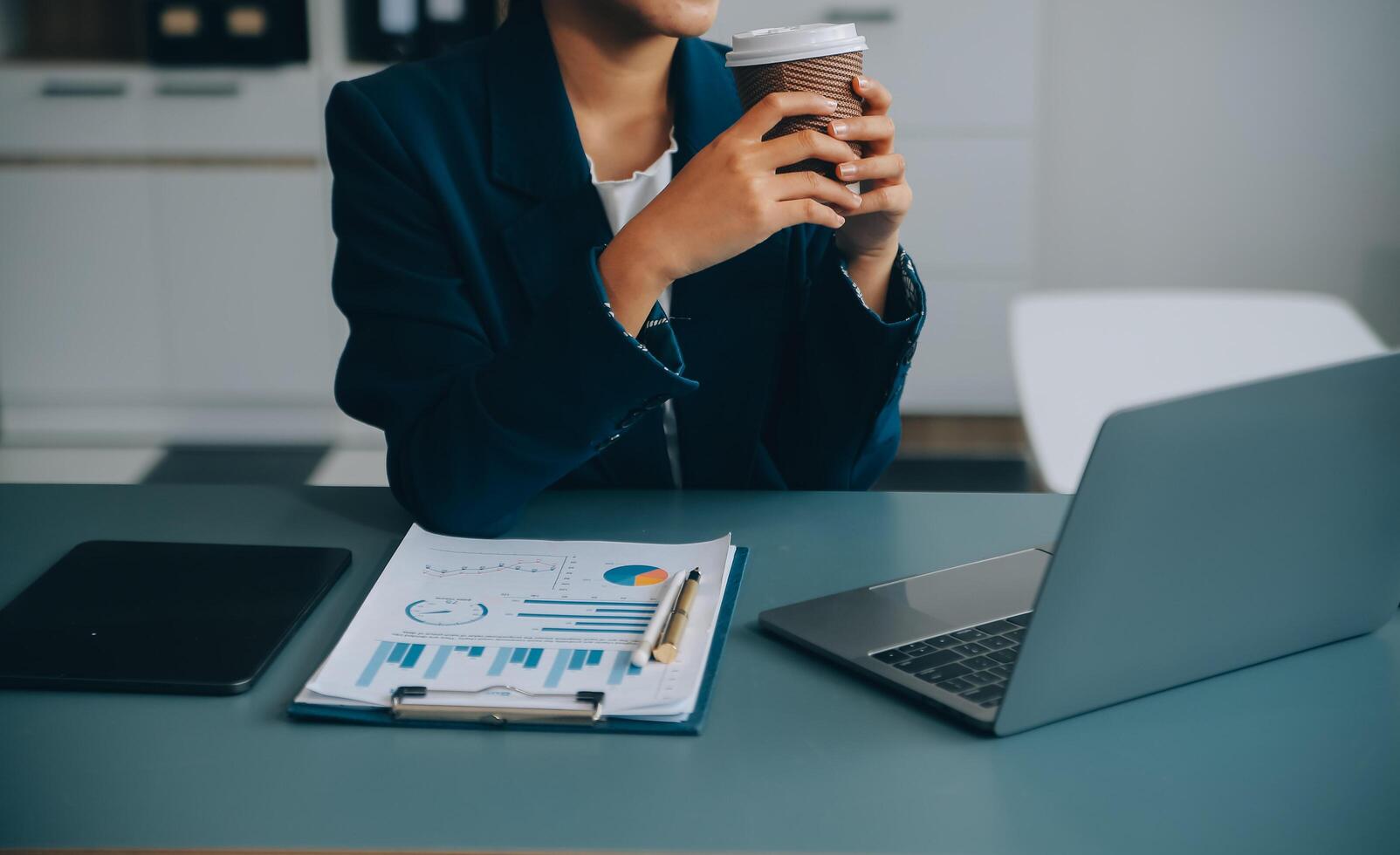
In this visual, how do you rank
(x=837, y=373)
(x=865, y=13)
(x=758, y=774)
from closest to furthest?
(x=758, y=774) < (x=837, y=373) < (x=865, y=13)

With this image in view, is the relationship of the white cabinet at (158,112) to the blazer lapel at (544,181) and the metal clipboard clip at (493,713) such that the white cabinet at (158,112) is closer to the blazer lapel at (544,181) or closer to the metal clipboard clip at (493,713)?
the blazer lapel at (544,181)

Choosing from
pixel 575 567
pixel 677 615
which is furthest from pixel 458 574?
pixel 677 615

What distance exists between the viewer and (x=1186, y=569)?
2.26 ft

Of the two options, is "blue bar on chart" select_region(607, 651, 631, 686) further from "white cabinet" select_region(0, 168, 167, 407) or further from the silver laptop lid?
"white cabinet" select_region(0, 168, 167, 407)

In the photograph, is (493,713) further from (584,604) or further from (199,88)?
(199,88)

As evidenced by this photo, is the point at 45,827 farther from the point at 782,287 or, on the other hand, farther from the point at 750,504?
the point at 782,287

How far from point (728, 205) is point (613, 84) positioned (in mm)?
422

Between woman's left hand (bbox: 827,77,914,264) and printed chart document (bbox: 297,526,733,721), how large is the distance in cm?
28

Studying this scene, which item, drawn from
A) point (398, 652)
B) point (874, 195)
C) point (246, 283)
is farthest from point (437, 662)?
point (246, 283)

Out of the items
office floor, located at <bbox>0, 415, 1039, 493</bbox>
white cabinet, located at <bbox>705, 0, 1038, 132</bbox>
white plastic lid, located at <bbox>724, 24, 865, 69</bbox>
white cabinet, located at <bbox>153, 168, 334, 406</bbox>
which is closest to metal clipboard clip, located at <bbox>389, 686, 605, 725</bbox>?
white plastic lid, located at <bbox>724, 24, 865, 69</bbox>

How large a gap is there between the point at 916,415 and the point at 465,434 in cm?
241

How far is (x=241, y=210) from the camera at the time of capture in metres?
3.18

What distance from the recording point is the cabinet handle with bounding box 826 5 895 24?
2973 mm

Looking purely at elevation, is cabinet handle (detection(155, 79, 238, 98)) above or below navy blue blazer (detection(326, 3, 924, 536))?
above
